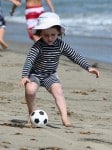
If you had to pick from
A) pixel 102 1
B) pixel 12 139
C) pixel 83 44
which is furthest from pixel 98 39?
pixel 102 1

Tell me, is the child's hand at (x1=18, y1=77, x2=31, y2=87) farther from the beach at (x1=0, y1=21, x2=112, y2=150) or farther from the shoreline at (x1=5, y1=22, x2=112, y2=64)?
the shoreline at (x1=5, y1=22, x2=112, y2=64)

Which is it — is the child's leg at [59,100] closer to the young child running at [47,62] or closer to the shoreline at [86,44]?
the young child running at [47,62]

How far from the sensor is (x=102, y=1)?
1826 inches

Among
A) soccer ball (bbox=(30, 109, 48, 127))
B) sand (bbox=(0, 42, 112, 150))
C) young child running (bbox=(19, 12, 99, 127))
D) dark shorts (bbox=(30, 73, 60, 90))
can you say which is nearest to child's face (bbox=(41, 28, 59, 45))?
young child running (bbox=(19, 12, 99, 127))

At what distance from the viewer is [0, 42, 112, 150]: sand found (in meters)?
6.02

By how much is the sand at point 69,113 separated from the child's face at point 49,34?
91 cm

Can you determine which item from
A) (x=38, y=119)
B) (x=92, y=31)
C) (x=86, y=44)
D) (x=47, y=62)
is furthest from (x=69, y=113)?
(x=92, y=31)

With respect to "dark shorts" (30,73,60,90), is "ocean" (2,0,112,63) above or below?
below

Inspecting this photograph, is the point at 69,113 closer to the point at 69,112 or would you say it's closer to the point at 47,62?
the point at 69,112

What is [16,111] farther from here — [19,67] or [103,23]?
[103,23]

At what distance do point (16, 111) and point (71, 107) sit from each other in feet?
2.80

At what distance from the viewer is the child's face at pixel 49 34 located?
23.5 feet

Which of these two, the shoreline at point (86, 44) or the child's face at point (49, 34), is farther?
the shoreline at point (86, 44)

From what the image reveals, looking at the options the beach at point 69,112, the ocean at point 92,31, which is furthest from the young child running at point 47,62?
the ocean at point 92,31
